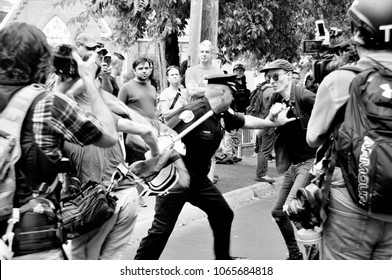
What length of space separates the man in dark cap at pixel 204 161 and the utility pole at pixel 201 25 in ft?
14.9

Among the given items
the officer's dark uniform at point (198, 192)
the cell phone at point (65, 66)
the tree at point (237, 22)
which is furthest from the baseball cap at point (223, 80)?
the tree at point (237, 22)

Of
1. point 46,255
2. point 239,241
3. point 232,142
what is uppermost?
point 46,255

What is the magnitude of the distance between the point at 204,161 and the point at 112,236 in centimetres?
131

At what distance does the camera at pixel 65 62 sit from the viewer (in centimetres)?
385

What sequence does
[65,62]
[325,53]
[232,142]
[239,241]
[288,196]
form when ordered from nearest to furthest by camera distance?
[65,62] → [325,53] → [288,196] → [239,241] → [232,142]

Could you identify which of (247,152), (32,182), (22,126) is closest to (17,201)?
(32,182)

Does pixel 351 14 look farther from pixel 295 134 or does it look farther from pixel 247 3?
pixel 247 3

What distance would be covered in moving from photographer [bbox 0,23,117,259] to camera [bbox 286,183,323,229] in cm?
112

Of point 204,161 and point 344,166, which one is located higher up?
point 344,166

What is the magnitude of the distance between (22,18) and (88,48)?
31392mm

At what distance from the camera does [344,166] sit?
2.98 meters

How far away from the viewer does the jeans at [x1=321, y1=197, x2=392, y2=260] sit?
9.79 ft

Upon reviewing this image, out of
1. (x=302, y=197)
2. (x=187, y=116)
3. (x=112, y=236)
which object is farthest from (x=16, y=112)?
(x=187, y=116)

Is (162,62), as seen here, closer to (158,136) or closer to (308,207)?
(158,136)
